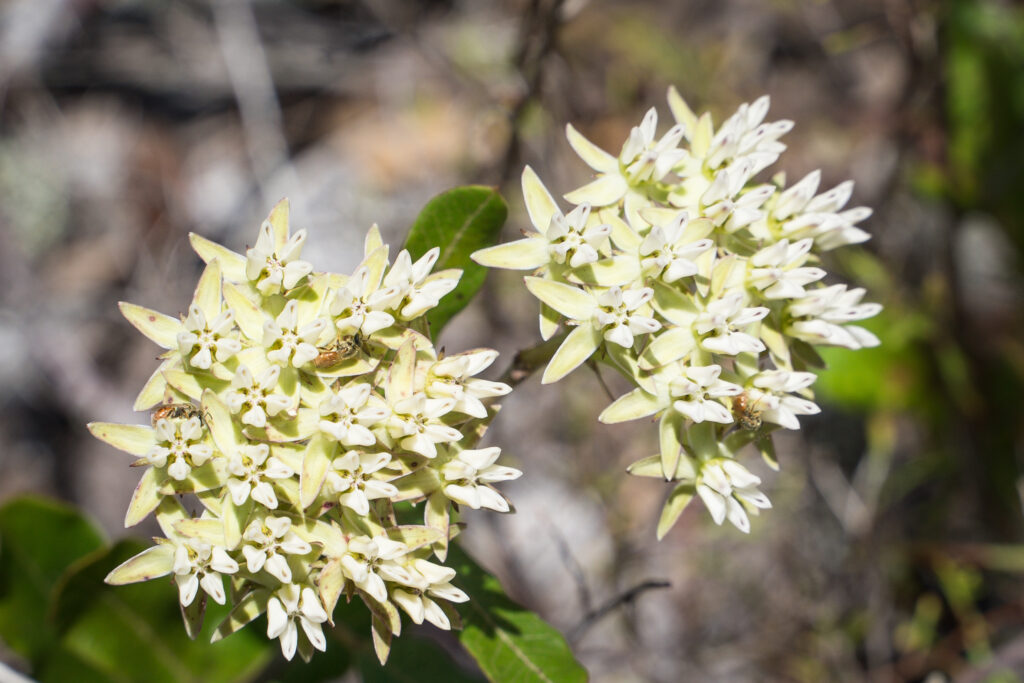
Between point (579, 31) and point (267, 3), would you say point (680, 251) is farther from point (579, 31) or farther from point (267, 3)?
point (267, 3)

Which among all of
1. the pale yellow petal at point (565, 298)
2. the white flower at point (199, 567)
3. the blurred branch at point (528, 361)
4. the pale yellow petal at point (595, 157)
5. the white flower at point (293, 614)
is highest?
the pale yellow petal at point (595, 157)

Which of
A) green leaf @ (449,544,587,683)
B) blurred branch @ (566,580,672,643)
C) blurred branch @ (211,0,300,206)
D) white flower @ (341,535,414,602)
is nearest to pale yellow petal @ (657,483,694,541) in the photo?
blurred branch @ (566,580,672,643)

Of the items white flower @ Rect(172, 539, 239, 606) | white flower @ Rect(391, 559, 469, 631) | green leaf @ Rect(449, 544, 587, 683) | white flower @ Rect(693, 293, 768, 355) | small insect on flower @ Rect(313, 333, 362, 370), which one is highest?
small insect on flower @ Rect(313, 333, 362, 370)

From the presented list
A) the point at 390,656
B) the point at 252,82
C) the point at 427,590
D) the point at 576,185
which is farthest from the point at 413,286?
the point at 252,82

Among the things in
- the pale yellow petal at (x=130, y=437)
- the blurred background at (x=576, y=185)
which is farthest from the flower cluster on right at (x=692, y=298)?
the blurred background at (x=576, y=185)

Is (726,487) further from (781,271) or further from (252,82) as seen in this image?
(252,82)

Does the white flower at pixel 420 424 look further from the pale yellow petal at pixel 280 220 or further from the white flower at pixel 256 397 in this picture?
the pale yellow petal at pixel 280 220

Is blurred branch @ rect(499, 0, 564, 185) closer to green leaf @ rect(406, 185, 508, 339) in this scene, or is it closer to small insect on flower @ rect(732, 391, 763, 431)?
green leaf @ rect(406, 185, 508, 339)
